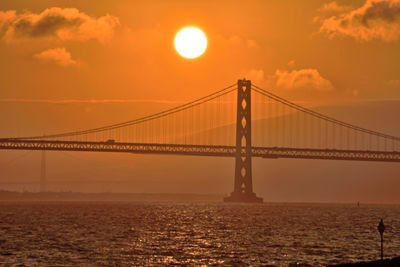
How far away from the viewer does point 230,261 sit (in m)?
36.3

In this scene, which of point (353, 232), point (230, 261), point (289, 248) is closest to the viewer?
point (230, 261)

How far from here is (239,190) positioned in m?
121

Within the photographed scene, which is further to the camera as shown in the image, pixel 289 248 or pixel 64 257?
pixel 289 248

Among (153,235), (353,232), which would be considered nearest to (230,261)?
(153,235)

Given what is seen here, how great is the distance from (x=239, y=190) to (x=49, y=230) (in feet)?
219

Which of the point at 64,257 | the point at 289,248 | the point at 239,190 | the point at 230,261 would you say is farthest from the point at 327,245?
the point at 239,190

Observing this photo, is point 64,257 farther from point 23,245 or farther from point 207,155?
point 207,155

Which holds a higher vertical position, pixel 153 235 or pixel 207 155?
pixel 207 155

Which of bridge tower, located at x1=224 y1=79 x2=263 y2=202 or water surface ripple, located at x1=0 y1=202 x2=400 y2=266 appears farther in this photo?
bridge tower, located at x1=224 y1=79 x2=263 y2=202

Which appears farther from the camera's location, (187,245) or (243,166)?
(243,166)

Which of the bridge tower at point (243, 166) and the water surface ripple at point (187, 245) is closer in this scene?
the water surface ripple at point (187, 245)

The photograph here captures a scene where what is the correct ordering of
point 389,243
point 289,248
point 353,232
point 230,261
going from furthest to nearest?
1. point 353,232
2. point 389,243
3. point 289,248
4. point 230,261

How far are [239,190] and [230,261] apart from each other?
280 ft

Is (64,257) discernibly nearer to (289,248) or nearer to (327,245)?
(289,248)
